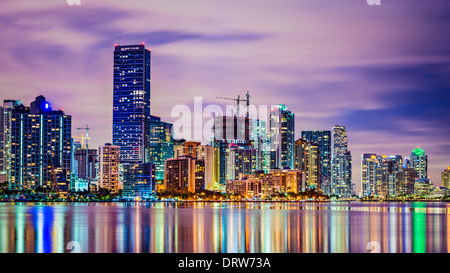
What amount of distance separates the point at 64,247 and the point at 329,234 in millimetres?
22531

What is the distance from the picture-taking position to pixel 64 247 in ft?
120

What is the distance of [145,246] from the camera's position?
1492 inches
